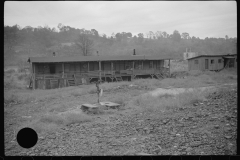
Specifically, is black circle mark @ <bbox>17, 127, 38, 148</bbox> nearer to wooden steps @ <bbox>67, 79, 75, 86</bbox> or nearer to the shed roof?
the shed roof

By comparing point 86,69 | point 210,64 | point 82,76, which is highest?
point 210,64

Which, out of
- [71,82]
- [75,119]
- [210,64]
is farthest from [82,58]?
[210,64]

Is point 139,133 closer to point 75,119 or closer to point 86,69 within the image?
point 75,119

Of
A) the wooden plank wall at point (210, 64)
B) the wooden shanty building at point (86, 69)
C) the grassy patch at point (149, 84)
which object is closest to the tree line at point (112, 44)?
the wooden plank wall at point (210, 64)

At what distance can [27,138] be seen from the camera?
2.12m

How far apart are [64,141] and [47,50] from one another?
32446 millimetres

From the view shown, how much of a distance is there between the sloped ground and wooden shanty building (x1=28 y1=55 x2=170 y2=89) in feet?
40.8

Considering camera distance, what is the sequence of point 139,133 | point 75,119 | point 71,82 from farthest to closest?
point 71,82 < point 75,119 < point 139,133

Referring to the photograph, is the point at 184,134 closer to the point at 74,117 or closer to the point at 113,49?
the point at 74,117

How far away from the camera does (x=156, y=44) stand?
34281mm

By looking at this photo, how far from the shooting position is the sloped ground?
3382mm

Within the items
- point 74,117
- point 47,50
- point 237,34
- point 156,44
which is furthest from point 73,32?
point 237,34

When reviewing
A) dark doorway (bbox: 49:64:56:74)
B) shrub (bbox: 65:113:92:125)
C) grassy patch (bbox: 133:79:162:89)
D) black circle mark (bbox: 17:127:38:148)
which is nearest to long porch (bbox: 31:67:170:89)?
dark doorway (bbox: 49:64:56:74)

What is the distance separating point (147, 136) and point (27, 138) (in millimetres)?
2941
